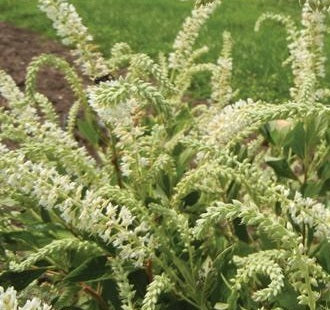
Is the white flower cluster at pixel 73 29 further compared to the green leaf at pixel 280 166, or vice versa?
the green leaf at pixel 280 166

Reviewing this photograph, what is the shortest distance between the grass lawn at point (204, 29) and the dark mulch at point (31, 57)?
496 millimetres

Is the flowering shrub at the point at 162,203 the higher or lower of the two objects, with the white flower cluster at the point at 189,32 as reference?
lower

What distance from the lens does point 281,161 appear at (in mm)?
3146

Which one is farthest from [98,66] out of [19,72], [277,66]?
[277,66]

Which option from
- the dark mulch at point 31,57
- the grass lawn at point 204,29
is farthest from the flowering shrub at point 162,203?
the grass lawn at point 204,29

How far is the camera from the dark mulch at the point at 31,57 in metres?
8.91

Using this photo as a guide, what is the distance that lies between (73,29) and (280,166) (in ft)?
3.30

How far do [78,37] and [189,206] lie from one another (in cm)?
83

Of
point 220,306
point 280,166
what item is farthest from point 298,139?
point 220,306

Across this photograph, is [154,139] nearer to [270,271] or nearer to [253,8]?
[270,271]

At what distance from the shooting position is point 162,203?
9.09ft

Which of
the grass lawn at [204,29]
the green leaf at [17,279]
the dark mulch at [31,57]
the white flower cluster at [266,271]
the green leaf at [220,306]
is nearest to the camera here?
the white flower cluster at [266,271]

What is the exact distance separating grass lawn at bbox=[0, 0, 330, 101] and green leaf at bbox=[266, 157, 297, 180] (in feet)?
20.0

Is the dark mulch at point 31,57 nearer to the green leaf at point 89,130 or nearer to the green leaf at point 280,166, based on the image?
the green leaf at point 89,130
